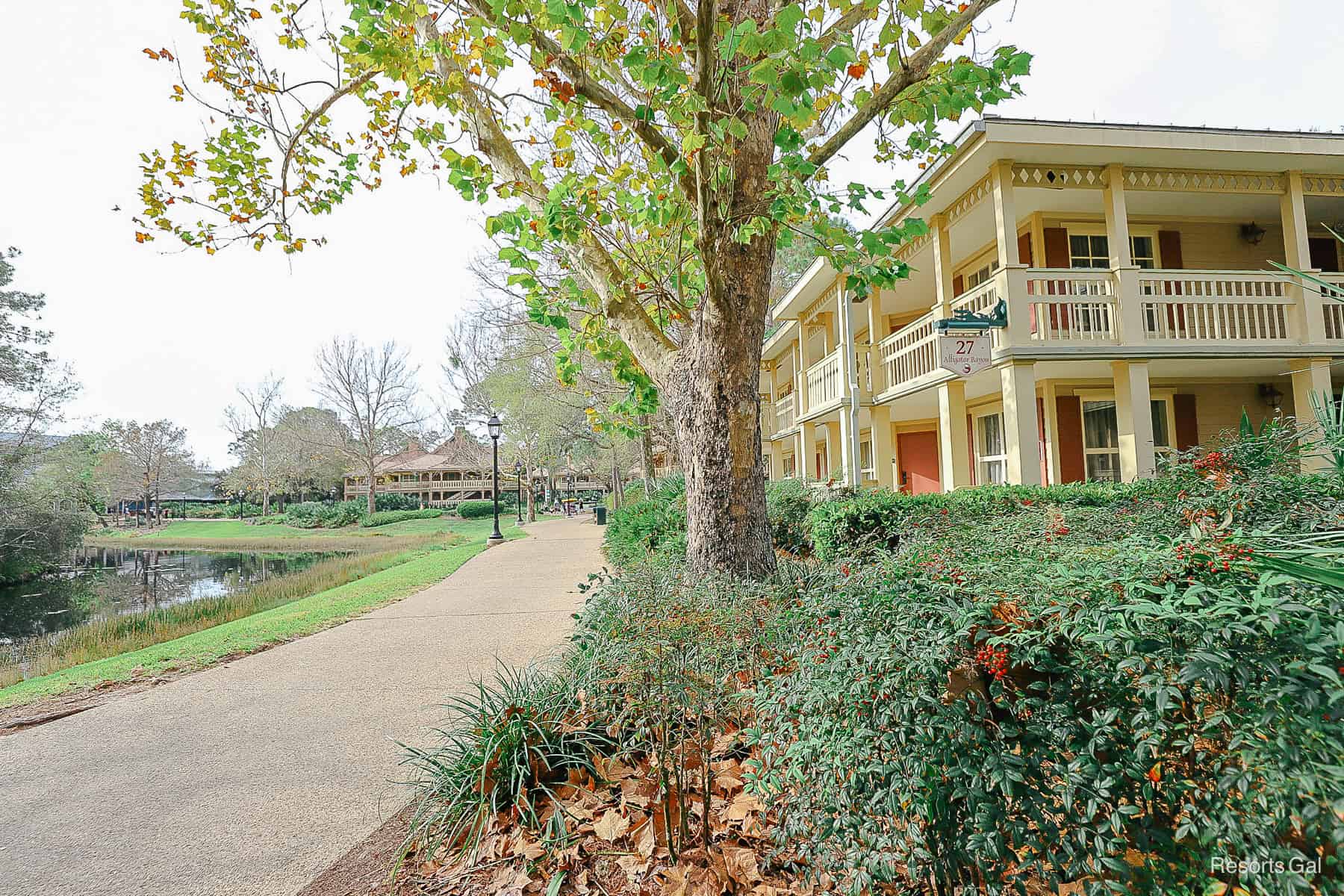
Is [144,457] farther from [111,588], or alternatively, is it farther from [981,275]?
[981,275]

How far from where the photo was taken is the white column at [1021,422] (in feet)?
25.7

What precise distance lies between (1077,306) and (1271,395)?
5062 mm

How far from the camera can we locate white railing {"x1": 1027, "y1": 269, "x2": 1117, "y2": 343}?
812cm

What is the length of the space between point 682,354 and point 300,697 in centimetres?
401

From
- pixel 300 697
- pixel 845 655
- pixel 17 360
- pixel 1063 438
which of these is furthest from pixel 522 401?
A: pixel 845 655

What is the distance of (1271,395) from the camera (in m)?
10.2

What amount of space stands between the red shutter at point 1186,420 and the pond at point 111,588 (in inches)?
684

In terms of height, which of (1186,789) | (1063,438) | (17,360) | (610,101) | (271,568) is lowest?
(271,568)

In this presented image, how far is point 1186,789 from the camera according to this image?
133 cm

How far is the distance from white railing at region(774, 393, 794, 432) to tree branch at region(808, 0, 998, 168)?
513 inches

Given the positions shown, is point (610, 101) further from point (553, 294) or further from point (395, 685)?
point (395, 685)

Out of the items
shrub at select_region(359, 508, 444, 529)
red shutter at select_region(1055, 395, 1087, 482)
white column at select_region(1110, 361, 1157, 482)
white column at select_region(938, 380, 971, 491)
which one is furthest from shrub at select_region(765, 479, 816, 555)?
shrub at select_region(359, 508, 444, 529)

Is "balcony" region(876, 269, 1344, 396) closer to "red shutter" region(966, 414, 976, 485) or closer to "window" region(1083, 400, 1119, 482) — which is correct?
"window" region(1083, 400, 1119, 482)

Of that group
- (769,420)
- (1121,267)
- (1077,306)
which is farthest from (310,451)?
(1121,267)
